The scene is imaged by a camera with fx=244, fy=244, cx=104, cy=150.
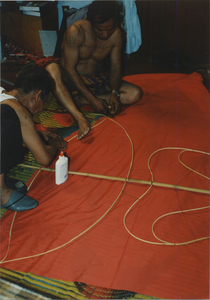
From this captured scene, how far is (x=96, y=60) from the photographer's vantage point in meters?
2.40

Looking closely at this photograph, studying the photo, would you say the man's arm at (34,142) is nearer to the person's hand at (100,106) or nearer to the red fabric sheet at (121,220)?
the red fabric sheet at (121,220)

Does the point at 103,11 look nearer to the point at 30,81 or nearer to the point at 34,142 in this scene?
the point at 30,81

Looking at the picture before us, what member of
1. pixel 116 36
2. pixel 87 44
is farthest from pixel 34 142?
pixel 116 36

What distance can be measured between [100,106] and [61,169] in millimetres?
928

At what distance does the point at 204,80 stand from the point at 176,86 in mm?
516

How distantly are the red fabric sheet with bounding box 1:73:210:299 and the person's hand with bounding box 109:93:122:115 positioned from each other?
0.53 ft

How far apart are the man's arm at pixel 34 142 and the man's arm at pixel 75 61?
68cm

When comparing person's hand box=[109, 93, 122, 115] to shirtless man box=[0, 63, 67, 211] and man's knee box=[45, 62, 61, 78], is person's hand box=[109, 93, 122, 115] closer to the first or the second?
man's knee box=[45, 62, 61, 78]

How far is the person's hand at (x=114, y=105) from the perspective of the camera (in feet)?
7.60

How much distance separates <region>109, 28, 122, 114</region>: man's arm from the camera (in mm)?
2318

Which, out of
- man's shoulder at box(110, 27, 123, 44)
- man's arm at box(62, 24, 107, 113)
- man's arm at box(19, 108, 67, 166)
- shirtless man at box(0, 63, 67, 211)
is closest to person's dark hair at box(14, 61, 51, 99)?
shirtless man at box(0, 63, 67, 211)

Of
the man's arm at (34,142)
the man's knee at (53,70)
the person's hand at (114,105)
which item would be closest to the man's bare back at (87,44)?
the man's knee at (53,70)

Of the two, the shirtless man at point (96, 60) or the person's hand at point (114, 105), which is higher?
the shirtless man at point (96, 60)

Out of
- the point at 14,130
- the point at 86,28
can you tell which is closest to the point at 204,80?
the point at 86,28
